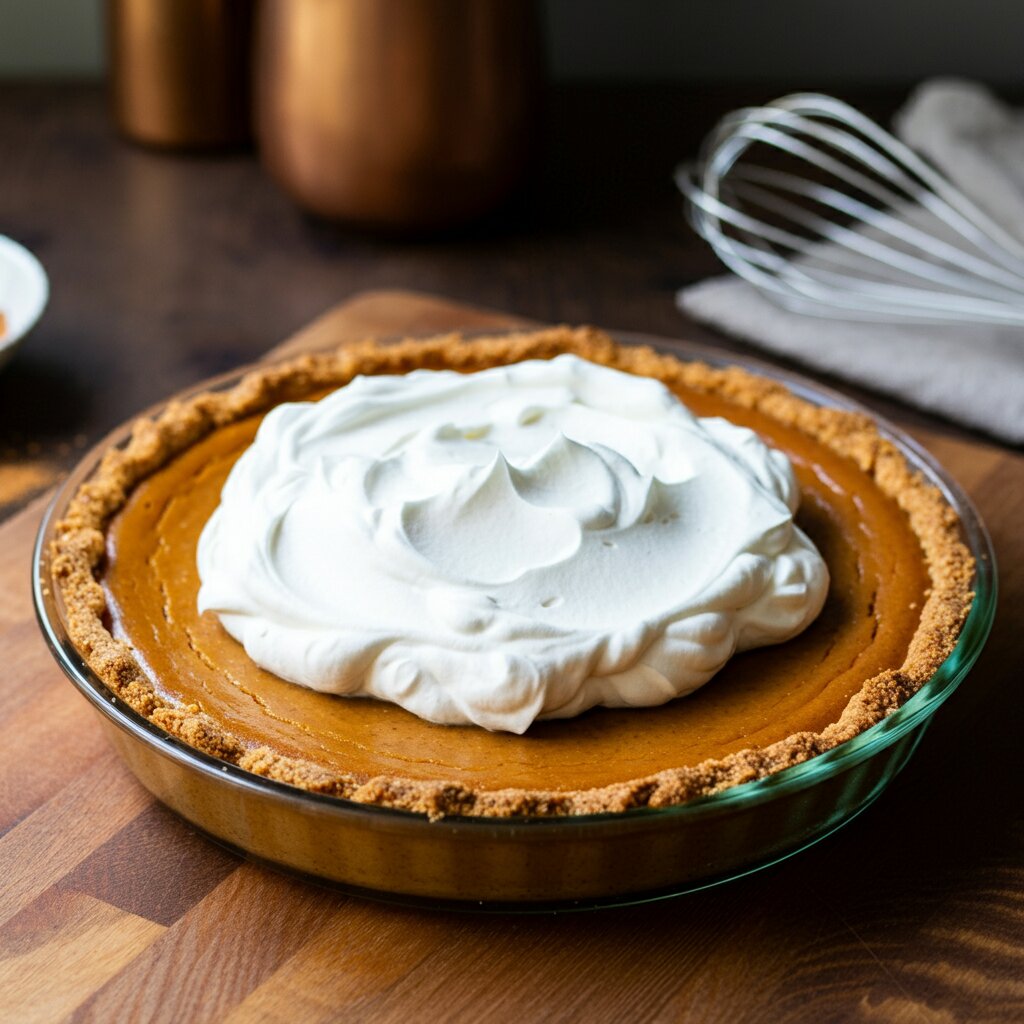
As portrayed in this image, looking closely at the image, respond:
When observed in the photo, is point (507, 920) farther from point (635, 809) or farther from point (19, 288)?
point (19, 288)

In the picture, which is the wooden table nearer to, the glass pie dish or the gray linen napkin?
the glass pie dish

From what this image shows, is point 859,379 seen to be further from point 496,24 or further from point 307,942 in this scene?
point 307,942

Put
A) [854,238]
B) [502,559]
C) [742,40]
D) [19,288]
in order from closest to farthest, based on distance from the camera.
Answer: [502,559] → [19,288] → [854,238] → [742,40]

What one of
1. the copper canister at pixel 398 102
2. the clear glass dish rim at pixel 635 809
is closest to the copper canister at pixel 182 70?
the copper canister at pixel 398 102

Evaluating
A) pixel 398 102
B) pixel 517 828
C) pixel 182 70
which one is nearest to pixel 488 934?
pixel 517 828

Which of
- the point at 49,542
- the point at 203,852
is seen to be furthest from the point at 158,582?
the point at 203,852

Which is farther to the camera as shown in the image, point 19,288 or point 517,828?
point 19,288
